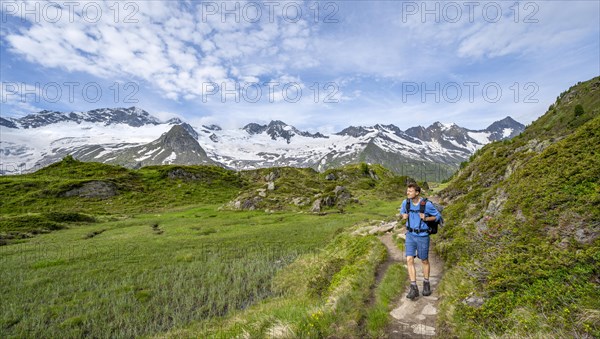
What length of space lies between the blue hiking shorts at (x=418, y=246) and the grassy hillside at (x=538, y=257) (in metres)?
1.64

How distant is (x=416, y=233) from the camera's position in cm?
1325

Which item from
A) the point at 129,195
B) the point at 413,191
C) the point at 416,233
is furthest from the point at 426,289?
the point at 129,195

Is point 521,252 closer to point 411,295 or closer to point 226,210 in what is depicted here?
point 411,295

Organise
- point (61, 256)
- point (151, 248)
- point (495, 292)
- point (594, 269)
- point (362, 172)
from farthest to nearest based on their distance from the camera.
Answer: point (362, 172) → point (151, 248) → point (61, 256) → point (495, 292) → point (594, 269)

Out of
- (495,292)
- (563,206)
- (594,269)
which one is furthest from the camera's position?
(563,206)

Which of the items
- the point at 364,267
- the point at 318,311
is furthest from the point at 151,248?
the point at 318,311

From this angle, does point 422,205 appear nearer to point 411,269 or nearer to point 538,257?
point 411,269

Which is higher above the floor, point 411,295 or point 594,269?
point 594,269

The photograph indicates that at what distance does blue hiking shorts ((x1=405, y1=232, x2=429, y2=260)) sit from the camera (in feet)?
42.7

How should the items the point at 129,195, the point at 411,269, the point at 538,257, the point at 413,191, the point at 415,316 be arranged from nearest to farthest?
the point at 538,257 → the point at 415,316 → the point at 411,269 → the point at 413,191 → the point at 129,195

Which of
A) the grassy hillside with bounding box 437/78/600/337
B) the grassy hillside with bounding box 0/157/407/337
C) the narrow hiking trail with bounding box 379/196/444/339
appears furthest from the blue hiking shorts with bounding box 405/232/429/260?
the grassy hillside with bounding box 0/157/407/337

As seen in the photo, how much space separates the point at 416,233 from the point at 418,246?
603mm

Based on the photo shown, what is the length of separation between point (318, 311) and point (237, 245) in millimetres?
25767

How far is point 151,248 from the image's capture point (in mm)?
33844
